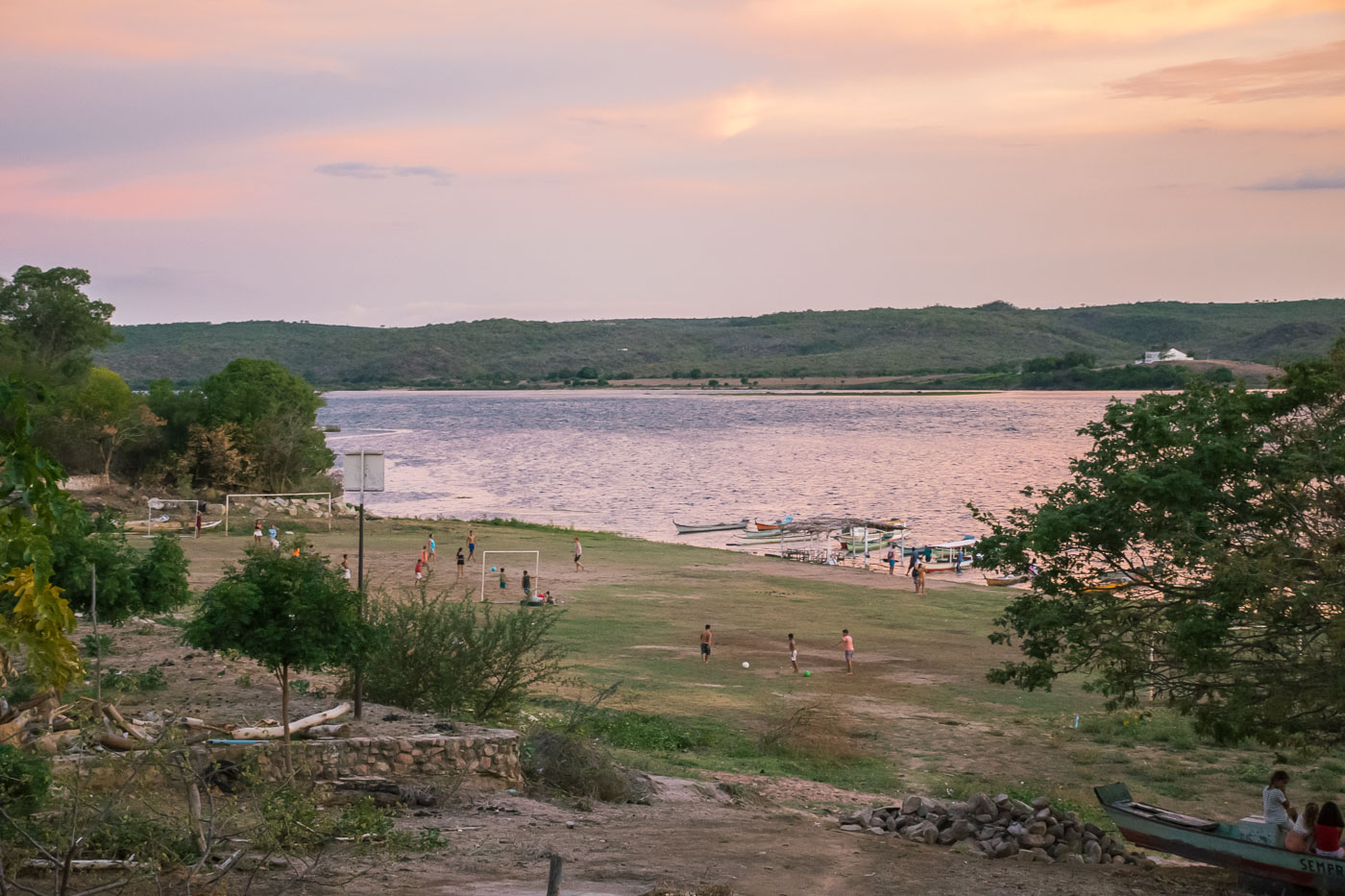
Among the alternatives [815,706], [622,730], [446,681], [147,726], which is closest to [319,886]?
[147,726]

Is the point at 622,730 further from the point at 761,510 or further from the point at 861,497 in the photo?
the point at 861,497

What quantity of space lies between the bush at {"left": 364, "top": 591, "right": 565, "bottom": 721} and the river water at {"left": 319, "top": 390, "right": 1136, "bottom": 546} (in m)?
30.7

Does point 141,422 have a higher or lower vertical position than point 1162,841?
higher

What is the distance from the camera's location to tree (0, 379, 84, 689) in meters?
4.48

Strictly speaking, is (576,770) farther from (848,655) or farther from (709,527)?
(709,527)

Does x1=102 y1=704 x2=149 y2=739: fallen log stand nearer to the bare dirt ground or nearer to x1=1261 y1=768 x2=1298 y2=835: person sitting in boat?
the bare dirt ground

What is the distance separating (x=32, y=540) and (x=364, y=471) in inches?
472

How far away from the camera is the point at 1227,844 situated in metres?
13.7

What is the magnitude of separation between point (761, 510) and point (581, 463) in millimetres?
38768

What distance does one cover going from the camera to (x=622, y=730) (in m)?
19.8

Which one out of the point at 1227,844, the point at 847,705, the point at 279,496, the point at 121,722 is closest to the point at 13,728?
the point at 121,722

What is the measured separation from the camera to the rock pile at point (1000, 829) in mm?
14289

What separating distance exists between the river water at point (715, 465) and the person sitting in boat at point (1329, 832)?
40140mm

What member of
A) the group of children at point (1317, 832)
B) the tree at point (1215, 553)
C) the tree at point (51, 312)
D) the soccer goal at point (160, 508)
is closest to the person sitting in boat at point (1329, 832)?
the group of children at point (1317, 832)
